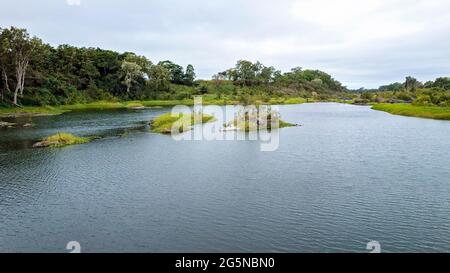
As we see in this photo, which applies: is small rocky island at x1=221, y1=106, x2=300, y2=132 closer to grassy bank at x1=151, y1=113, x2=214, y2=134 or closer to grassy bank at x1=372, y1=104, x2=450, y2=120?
grassy bank at x1=151, y1=113, x2=214, y2=134

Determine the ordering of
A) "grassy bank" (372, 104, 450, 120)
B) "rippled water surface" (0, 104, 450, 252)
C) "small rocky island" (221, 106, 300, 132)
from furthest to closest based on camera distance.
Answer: "grassy bank" (372, 104, 450, 120) < "small rocky island" (221, 106, 300, 132) < "rippled water surface" (0, 104, 450, 252)

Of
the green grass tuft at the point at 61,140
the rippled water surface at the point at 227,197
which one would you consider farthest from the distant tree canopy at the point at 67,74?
the rippled water surface at the point at 227,197

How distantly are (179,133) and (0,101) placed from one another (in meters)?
64.7

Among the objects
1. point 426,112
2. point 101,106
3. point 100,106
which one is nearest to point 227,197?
point 426,112

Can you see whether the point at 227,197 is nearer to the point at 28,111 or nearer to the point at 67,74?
the point at 28,111

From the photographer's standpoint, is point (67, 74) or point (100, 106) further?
point (67, 74)

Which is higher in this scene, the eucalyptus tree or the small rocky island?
the eucalyptus tree

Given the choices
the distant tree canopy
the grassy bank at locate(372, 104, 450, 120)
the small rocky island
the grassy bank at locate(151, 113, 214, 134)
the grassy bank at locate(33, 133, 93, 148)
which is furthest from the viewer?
the distant tree canopy

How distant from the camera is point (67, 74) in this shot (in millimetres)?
142625

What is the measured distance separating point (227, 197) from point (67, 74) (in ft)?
422

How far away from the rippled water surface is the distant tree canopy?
59488 mm

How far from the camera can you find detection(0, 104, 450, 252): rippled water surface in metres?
23.2

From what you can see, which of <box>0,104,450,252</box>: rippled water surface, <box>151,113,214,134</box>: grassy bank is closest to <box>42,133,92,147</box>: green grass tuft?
<box>0,104,450,252</box>: rippled water surface
